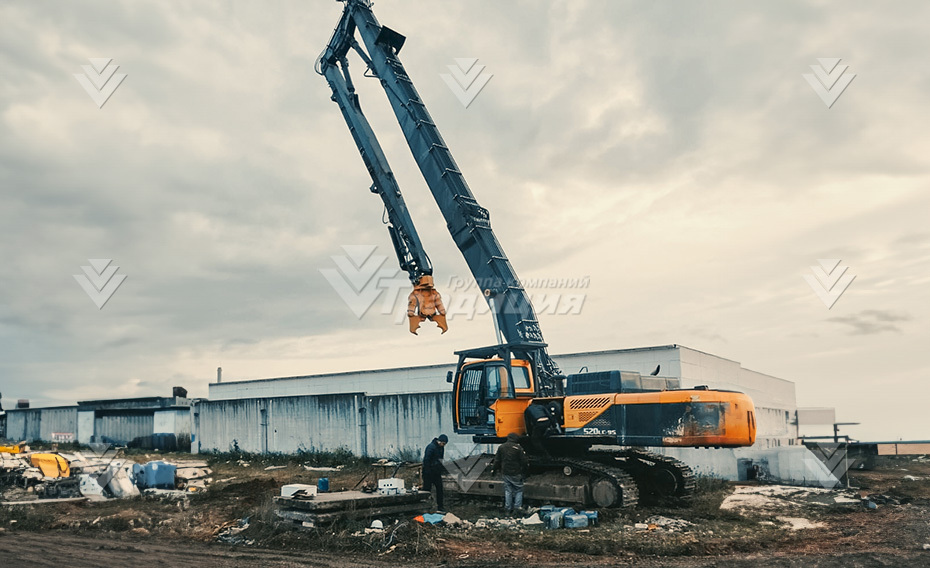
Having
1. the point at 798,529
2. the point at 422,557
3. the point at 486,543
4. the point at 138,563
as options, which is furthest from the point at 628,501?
the point at 138,563

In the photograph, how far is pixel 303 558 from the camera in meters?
10.3

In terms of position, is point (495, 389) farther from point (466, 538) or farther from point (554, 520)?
point (466, 538)

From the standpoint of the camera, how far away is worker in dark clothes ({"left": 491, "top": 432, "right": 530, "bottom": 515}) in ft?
44.1

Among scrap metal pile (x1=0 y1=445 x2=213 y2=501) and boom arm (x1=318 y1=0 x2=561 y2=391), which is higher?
boom arm (x1=318 y1=0 x2=561 y2=391)

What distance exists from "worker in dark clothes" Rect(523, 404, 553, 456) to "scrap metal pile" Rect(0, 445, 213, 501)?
9242 mm

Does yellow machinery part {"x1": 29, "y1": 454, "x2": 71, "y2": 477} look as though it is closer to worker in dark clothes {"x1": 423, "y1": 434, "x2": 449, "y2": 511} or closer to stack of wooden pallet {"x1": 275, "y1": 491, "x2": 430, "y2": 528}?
stack of wooden pallet {"x1": 275, "y1": 491, "x2": 430, "y2": 528}

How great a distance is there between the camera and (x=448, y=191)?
15641 mm

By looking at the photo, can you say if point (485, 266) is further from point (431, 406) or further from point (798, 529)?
point (431, 406)

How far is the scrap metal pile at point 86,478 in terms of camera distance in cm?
1734

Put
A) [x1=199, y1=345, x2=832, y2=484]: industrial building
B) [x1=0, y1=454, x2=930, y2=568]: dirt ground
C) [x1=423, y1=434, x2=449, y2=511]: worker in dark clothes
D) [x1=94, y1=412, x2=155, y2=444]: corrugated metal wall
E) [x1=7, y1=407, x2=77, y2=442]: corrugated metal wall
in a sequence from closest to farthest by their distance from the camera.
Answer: [x1=0, y1=454, x2=930, y2=568]: dirt ground → [x1=423, y1=434, x2=449, y2=511]: worker in dark clothes → [x1=199, y1=345, x2=832, y2=484]: industrial building → [x1=94, y1=412, x2=155, y2=444]: corrugated metal wall → [x1=7, y1=407, x2=77, y2=442]: corrugated metal wall

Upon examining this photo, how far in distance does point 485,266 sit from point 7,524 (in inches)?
423

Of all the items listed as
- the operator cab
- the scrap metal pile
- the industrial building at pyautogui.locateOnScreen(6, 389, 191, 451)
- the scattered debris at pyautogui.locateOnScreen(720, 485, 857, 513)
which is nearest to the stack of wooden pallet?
the operator cab

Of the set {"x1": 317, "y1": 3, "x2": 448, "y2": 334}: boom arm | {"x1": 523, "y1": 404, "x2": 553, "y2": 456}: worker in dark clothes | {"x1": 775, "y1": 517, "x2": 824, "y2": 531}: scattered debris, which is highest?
{"x1": 317, "y1": 3, "x2": 448, "y2": 334}: boom arm
